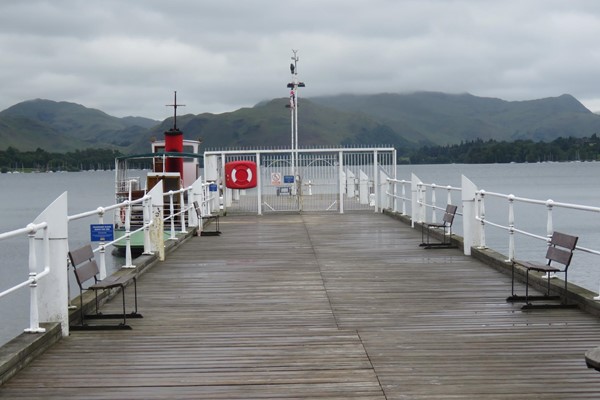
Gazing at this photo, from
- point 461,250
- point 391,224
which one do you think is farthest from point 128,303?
point 391,224

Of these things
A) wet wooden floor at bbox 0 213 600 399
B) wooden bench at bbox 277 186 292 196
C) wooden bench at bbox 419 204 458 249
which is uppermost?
wooden bench at bbox 277 186 292 196

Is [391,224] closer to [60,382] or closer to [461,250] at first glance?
[461,250]

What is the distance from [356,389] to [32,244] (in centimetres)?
294

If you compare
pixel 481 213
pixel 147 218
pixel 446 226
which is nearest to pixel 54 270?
pixel 147 218

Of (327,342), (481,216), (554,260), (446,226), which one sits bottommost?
(327,342)

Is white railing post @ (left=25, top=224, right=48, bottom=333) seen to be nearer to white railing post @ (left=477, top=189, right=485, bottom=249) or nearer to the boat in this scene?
white railing post @ (left=477, top=189, right=485, bottom=249)

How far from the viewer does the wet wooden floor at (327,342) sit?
5359 millimetres

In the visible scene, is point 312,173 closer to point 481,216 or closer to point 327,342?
point 481,216

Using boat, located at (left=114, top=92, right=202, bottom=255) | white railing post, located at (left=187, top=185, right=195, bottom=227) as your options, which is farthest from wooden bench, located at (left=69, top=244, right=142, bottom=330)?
boat, located at (left=114, top=92, right=202, bottom=255)

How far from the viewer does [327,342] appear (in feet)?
22.0

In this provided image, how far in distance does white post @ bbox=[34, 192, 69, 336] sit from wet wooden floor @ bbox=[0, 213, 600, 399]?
31 cm

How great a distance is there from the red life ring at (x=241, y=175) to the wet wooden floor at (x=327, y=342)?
41.3ft

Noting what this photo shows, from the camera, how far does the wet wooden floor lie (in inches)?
211

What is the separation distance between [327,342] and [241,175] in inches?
710
